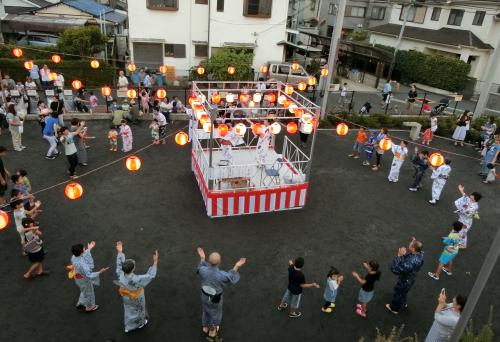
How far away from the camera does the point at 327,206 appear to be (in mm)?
12844

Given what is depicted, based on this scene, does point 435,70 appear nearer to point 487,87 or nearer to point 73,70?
point 487,87

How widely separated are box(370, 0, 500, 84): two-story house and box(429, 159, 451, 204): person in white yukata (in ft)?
67.3

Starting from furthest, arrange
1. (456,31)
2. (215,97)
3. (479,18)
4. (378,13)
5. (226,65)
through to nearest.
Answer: (378,13) → (456,31) → (479,18) → (226,65) → (215,97)

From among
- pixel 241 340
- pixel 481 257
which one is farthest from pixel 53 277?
pixel 481 257

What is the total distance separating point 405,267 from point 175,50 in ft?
79.1

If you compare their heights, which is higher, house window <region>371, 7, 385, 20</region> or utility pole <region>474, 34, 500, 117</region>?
house window <region>371, 7, 385, 20</region>

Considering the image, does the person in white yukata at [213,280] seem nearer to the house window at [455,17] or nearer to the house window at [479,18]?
the house window at [479,18]

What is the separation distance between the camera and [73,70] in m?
24.5

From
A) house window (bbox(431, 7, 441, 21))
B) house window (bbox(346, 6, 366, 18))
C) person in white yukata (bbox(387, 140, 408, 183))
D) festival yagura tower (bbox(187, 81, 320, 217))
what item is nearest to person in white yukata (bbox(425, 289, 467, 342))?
festival yagura tower (bbox(187, 81, 320, 217))

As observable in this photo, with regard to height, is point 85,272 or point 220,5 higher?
point 220,5

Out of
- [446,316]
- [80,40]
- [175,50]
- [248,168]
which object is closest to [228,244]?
[248,168]

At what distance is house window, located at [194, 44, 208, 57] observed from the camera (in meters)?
27.9

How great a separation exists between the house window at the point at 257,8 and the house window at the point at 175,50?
16.9 ft

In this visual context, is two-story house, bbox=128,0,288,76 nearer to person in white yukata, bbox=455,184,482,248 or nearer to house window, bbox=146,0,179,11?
house window, bbox=146,0,179,11
